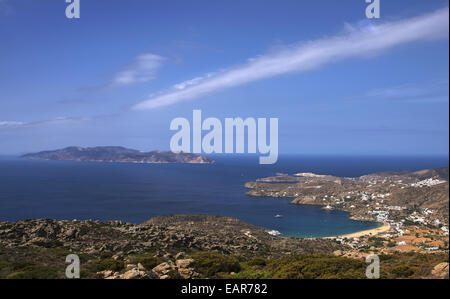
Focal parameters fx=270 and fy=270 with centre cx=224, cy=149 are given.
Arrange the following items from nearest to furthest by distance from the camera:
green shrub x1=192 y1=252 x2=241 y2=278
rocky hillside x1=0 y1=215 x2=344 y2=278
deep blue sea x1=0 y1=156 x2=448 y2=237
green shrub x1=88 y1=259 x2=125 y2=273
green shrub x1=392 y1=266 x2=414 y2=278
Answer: green shrub x1=392 y1=266 x2=414 y2=278, rocky hillside x1=0 y1=215 x2=344 y2=278, green shrub x1=88 y1=259 x2=125 y2=273, green shrub x1=192 y1=252 x2=241 y2=278, deep blue sea x1=0 y1=156 x2=448 y2=237

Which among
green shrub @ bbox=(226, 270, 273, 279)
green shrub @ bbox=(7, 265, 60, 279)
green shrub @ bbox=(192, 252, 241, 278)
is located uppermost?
green shrub @ bbox=(7, 265, 60, 279)

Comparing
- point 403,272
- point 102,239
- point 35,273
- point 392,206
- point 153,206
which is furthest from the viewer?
point 153,206

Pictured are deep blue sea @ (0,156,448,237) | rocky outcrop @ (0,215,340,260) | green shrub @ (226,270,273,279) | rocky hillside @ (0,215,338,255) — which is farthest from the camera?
deep blue sea @ (0,156,448,237)

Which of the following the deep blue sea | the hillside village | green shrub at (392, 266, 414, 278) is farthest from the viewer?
the deep blue sea

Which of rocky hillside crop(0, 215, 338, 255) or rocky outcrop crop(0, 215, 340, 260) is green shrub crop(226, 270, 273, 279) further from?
rocky hillside crop(0, 215, 338, 255)

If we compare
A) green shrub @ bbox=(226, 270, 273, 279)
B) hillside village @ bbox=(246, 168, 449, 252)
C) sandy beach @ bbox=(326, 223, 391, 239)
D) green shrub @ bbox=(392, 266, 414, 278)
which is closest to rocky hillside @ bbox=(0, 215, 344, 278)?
green shrub @ bbox=(226, 270, 273, 279)

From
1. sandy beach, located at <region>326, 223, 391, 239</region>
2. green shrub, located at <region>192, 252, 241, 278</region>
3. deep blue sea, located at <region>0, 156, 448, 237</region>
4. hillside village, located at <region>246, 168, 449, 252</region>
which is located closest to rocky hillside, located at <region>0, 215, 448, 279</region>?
green shrub, located at <region>192, 252, 241, 278</region>

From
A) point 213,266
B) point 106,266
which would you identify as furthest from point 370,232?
point 106,266

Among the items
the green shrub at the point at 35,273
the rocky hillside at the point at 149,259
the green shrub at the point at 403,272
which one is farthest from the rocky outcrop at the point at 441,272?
the green shrub at the point at 35,273

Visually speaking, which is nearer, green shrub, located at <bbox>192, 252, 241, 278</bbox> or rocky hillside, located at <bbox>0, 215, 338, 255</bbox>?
green shrub, located at <bbox>192, 252, 241, 278</bbox>

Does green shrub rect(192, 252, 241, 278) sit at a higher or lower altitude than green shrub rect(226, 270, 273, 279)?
lower

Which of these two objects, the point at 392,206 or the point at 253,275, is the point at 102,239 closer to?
the point at 253,275

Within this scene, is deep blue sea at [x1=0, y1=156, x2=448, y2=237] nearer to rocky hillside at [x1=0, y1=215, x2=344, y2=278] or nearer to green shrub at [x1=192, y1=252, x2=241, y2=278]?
rocky hillside at [x1=0, y1=215, x2=344, y2=278]

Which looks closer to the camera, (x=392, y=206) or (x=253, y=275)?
(x=253, y=275)
